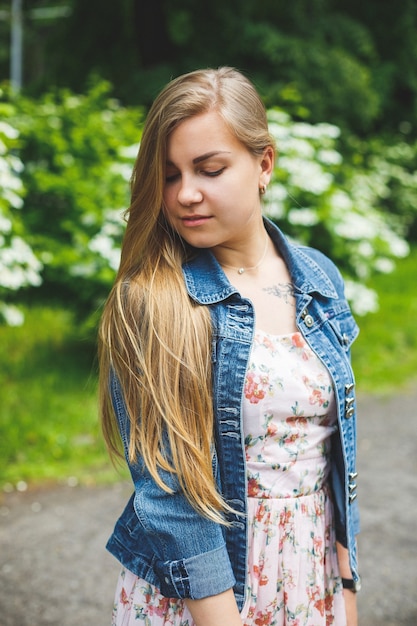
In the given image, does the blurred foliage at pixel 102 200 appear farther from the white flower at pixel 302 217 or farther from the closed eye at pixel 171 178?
the closed eye at pixel 171 178

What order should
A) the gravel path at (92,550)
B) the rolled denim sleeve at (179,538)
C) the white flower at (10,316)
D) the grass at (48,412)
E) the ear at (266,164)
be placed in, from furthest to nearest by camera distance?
the white flower at (10,316), the grass at (48,412), the gravel path at (92,550), the ear at (266,164), the rolled denim sleeve at (179,538)

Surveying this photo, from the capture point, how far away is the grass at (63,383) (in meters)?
3.98

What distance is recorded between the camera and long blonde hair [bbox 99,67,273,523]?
144cm

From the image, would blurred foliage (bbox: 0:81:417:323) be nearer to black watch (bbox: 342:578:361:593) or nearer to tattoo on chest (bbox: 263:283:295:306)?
tattoo on chest (bbox: 263:283:295:306)

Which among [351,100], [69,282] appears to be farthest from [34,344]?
[351,100]

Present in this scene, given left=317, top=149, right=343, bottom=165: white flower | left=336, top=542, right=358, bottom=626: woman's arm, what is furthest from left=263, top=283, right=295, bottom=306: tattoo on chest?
left=317, top=149, right=343, bottom=165: white flower

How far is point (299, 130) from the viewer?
525cm

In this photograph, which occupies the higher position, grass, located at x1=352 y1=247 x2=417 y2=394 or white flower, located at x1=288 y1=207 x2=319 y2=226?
white flower, located at x1=288 y1=207 x2=319 y2=226

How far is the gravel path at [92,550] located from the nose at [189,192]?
201 centimetres

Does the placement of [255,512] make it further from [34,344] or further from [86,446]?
[34,344]

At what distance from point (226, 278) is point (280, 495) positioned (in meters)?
0.52

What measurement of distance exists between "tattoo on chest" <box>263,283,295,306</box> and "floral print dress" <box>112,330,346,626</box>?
0.38 ft

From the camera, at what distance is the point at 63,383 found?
4.82 m

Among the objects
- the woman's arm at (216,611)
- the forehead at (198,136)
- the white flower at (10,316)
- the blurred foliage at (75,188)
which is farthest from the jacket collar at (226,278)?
the blurred foliage at (75,188)
